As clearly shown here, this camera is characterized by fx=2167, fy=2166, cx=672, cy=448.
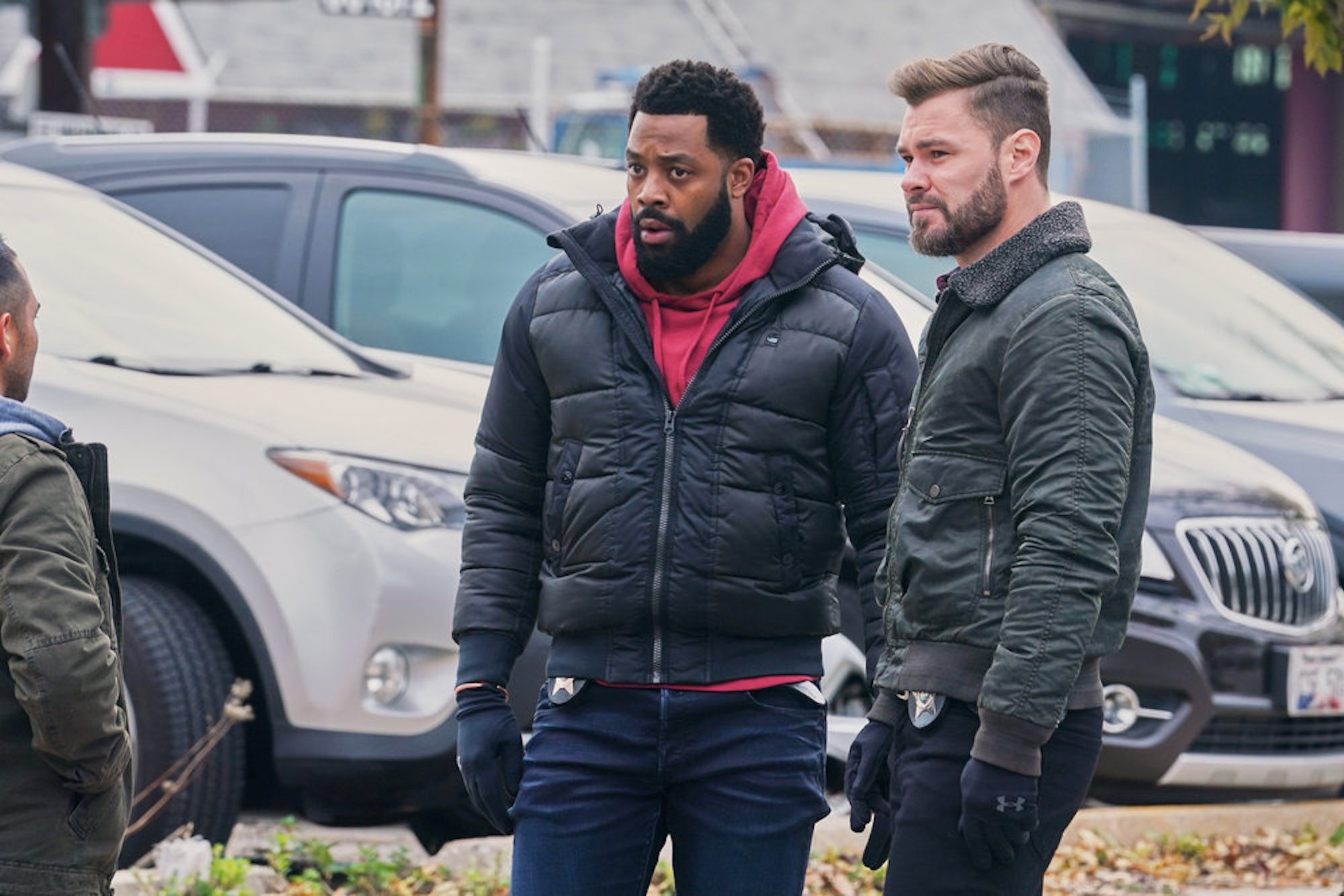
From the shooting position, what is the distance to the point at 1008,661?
9.69ft

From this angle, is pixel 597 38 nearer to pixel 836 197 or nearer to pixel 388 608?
pixel 836 197

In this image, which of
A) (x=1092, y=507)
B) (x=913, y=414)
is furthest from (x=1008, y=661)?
(x=913, y=414)

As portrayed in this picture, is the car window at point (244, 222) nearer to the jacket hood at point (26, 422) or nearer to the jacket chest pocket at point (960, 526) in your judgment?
the jacket hood at point (26, 422)

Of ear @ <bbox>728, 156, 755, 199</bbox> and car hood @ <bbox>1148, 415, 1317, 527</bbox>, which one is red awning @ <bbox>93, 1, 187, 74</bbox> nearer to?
car hood @ <bbox>1148, 415, 1317, 527</bbox>

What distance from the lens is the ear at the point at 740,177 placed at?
3518 millimetres

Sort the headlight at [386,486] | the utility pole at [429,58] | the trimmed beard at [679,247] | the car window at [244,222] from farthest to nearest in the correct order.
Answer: the utility pole at [429,58] → the car window at [244,222] → the headlight at [386,486] → the trimmed beard at [679,247]

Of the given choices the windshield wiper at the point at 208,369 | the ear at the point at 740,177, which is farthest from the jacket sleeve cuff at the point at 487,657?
the windshield wiper at the point at 208,369

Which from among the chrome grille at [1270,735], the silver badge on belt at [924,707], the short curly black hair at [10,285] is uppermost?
the short curly black hair at [10,285]

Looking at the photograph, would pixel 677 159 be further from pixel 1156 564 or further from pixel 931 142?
pixel 1156 564

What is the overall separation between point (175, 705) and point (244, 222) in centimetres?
228

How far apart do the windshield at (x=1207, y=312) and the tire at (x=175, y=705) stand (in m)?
2.77

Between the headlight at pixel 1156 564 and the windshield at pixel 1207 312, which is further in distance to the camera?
the windshield at pixel 1207 312

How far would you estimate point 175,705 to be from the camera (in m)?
5.15

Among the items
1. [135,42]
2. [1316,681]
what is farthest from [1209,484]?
[135,42]
